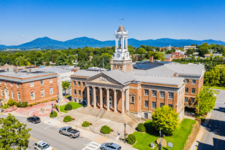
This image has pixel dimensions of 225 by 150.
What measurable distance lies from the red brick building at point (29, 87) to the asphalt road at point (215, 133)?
51.3 metres

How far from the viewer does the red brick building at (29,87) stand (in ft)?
187

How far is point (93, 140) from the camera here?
119 feet

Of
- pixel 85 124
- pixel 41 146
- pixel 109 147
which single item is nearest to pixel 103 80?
pixel 85 124

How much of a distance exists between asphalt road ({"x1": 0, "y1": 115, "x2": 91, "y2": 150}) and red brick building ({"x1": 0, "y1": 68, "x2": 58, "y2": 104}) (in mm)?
18341

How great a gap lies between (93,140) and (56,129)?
34.6 ft

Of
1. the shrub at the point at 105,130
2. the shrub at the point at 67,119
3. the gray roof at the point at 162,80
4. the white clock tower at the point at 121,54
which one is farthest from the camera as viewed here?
the white clock tower at the point at 121,54

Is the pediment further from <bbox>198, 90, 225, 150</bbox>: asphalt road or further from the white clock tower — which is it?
<bbox>198, 90, 225, 150</bbox>: asphalt road

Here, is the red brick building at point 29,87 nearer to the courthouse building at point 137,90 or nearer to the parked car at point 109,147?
the courthouse building at point 137,90

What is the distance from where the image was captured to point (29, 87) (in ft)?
190

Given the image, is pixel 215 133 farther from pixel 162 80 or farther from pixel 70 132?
pixel 70 132

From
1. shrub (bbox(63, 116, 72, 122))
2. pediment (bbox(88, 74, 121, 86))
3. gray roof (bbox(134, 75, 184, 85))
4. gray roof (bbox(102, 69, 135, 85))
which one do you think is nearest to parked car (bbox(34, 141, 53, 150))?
shrub (bbox(63, 116, 72, 122))

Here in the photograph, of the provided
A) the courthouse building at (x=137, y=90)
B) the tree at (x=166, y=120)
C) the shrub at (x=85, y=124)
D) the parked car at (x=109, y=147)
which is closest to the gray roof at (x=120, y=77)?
the courthouse building at (x=137, y=90)

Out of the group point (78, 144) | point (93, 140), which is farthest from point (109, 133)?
point (78, 144)

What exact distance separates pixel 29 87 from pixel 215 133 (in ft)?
185
